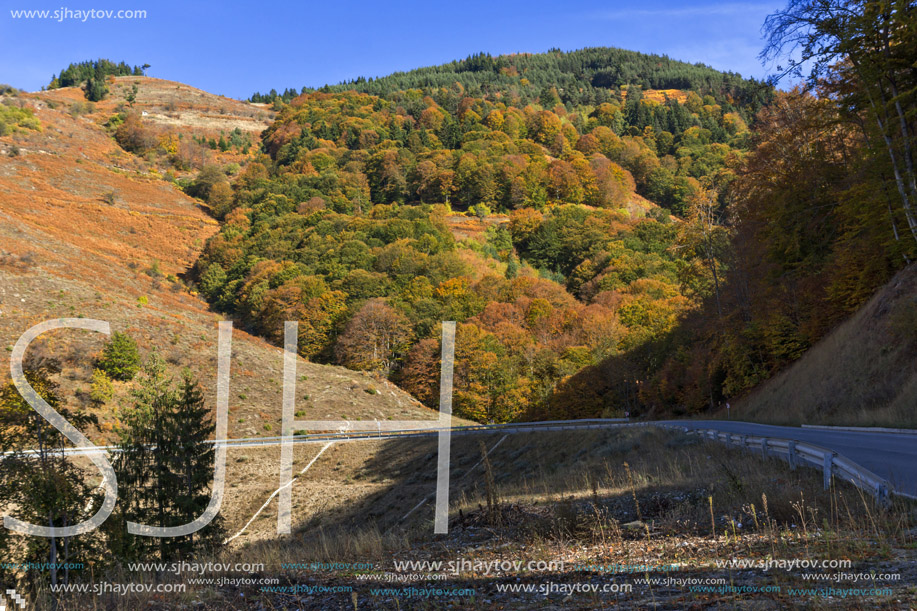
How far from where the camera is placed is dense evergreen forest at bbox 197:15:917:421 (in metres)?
25.9

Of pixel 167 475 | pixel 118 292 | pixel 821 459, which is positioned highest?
pixel 118 292

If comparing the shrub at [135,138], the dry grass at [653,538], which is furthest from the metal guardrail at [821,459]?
the shrub at [135,138]

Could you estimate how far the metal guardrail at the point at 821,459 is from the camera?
24.0 feet

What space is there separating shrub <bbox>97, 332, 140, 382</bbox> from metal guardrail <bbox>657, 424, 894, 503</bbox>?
134 feet

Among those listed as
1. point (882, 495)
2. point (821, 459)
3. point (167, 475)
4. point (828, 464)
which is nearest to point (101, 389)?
point (167, 475)

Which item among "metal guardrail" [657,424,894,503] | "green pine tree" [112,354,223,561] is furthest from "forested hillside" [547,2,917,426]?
"green pine tree" [112,354,223,561]

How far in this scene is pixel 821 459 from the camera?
941 centimetres

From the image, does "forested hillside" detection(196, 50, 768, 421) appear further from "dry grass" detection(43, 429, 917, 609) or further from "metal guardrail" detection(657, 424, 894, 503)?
"dry grass" detection(43, 429, 917, 609)

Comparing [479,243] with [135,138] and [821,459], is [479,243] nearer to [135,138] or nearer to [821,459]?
[821,459]

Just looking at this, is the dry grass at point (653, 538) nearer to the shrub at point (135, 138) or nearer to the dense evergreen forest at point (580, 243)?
the dense evergreen forest at point (580, 243)

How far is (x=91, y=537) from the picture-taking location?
44.6ft

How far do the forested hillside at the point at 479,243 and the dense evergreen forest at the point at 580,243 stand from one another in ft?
1.46

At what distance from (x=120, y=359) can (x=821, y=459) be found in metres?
44.2

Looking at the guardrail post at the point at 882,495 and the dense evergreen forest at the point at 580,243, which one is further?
the dense evergreen forest at the point at 580,243
